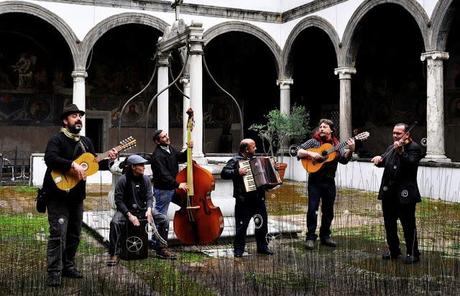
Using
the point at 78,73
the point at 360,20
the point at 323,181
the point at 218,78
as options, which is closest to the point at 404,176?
the point at 323,181

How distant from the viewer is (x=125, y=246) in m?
5.62

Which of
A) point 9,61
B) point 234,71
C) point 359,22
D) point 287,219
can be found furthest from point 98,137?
point 287,219

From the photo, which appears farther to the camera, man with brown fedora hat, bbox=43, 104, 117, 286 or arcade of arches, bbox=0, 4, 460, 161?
arcade of arches, bbox=0, 4, 460, 161

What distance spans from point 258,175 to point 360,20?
10.1m

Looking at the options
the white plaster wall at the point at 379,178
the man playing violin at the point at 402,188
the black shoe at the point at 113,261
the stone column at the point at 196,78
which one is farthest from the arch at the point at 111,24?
the man playing violin at the point at 402,188

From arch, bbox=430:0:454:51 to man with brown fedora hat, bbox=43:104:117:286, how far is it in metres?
10.0

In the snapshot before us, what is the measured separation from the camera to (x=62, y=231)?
15.9 feet

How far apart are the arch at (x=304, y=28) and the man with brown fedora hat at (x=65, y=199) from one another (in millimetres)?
11764

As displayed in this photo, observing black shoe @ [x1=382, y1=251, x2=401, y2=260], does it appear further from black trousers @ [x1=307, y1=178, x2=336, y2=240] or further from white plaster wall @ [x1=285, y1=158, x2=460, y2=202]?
white plaster wall @ [x1=285, y1=158, x2=460, y2=202]

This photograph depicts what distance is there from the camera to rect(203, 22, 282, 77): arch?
16.9m

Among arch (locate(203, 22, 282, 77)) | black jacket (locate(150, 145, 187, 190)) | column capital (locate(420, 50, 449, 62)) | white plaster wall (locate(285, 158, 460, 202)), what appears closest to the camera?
black jacket (locate(150, 145, 187, 190))

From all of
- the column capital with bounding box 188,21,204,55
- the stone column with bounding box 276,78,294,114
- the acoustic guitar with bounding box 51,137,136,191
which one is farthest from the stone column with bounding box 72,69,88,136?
the acoustic guitar with bounding box 51,137,136,191

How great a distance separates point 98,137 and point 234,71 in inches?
224

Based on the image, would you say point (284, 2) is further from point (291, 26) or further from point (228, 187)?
point (228, 187)
